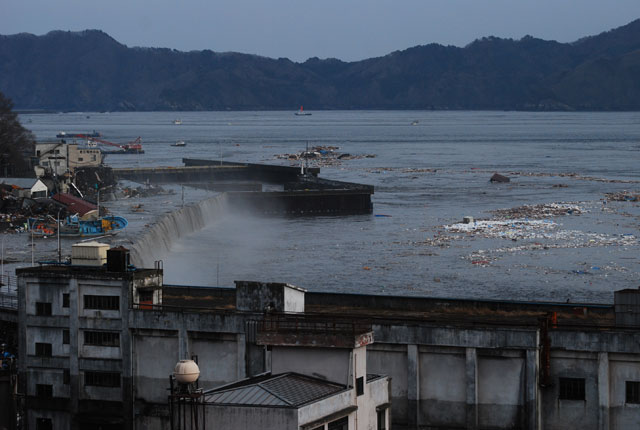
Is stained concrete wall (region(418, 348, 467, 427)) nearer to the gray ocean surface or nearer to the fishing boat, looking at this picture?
the gray ocean surface

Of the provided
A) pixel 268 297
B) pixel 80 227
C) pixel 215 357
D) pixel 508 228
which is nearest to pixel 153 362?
pixel 215 357

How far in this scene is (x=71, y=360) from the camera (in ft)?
97.0

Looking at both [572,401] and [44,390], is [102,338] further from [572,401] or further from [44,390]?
[572,401]

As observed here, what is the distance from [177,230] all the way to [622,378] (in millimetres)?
57455

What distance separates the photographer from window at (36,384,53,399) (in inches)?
1174

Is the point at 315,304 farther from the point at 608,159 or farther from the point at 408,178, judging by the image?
the point at 608,159

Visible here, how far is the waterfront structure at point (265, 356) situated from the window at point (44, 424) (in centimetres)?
3

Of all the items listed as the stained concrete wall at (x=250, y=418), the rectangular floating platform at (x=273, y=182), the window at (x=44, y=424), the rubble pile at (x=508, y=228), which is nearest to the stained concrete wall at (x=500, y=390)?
the window at (x=44, y=424)

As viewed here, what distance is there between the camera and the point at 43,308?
1179 inches

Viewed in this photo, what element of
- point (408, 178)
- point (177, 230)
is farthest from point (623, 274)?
point (408, 178)

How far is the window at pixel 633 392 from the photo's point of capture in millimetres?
26469

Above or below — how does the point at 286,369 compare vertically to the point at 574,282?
above

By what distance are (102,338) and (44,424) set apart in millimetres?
2796

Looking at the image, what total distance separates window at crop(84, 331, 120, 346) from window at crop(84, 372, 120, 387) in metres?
0.79
